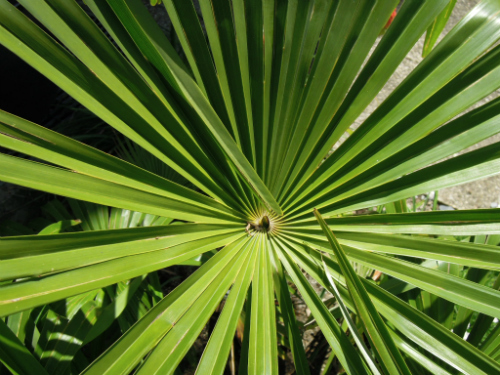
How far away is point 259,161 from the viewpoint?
934 mm

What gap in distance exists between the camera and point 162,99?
74 cm

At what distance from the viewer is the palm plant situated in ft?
2.01

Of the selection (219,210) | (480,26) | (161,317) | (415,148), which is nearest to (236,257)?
(219,210)

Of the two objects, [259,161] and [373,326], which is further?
[259,161]

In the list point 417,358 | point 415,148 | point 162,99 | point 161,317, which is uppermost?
point 162,99

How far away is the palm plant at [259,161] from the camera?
0.61 meters

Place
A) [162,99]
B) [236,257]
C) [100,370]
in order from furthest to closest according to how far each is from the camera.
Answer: [236,257] → [162,99] → [100,370]

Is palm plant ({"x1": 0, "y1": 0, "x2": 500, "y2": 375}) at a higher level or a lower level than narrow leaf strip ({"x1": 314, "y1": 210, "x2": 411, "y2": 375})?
higher

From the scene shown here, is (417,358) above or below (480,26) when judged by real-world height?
below

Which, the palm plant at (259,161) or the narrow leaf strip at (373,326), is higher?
the palm plant at (259,161)

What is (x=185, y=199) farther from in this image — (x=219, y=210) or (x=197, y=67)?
(x=197, y=67)

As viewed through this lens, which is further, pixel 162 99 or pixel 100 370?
pixel 162 99

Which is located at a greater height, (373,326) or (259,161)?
(259,161)

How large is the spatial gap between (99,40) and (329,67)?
0.48m
